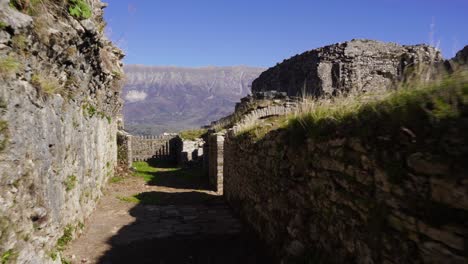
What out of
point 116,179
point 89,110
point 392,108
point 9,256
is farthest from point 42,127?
point 116,179

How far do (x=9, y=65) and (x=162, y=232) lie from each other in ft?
16.3

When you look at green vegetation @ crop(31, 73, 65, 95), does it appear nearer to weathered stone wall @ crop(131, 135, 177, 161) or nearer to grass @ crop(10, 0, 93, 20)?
grass @ crop(10, 0, 93, 20)

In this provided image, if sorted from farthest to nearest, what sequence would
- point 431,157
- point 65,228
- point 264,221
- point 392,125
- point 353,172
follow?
point 264,221
point 65,228
point 353,172
point 392,125
point 431,157

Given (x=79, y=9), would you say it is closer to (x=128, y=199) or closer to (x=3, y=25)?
(x=3, y=25)

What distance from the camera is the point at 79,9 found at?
7066 millimetres

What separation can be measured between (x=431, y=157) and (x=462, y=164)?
216 millimetres

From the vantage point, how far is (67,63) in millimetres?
6645

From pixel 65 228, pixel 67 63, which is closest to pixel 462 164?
pixel 65 228

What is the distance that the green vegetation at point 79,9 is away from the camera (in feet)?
22.2

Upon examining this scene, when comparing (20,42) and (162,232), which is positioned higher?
(20,42)

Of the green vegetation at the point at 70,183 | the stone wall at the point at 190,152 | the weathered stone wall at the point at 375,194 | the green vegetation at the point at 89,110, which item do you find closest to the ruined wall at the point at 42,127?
the green vegetation at the point at 70,183

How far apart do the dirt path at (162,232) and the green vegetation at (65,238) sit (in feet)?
0.49

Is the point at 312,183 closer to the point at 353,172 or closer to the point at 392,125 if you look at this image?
the point at 353,172

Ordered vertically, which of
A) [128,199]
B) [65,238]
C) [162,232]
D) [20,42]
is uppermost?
[20,42]
